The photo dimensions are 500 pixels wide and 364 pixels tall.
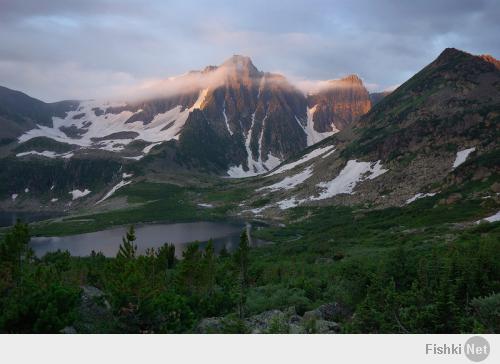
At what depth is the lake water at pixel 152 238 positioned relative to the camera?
109938 mm

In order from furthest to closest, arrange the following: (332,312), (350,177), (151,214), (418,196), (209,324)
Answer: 1. (151,214)
2. (350,177)
3. (418,196)
4. (332,312)
5. (209,324)

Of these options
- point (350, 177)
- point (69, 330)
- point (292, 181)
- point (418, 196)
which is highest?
point (350, 177)

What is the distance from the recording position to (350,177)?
152 meters

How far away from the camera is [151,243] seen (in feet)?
373

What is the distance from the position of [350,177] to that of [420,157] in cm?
2334

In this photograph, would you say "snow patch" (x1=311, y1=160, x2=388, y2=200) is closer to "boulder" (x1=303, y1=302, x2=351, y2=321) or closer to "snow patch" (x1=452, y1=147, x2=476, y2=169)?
"snow patch" (x1=452, y1=147, x2=476, y2=169)

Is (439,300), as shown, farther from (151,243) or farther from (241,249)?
(151,243)

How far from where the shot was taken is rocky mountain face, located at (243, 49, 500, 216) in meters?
109

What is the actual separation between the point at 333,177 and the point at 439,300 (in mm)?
141723

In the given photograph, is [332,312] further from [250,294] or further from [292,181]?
[292,181]

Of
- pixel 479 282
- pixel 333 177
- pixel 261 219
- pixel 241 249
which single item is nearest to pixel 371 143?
pixel 333 177

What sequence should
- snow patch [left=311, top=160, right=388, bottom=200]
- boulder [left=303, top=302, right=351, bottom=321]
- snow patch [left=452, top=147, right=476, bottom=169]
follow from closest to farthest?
1. boulder [left=303, top=302, right=351, bottom=321]
2. snow patch [left=452, top=147, right=476, bottom=169]
3. snow patch [left=311, top=160, right=388, bottom=200]

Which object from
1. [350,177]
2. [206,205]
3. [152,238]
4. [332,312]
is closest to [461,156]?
[350,177]

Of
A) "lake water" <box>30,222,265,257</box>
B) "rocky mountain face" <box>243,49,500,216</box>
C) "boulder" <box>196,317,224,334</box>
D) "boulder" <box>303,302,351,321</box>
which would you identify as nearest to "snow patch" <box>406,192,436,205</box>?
"rocky mountain face" <box>243,49,500,216</box>
